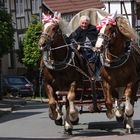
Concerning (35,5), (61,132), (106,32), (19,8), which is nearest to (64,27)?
(106,32)

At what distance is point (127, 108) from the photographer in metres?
13.2

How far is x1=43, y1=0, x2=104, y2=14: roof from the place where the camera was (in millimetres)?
61881

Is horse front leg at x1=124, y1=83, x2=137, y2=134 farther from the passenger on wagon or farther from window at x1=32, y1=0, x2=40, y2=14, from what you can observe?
window at x1=32, y1=0, x2=40, y2=14

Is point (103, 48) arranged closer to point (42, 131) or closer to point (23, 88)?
point (42, 131)

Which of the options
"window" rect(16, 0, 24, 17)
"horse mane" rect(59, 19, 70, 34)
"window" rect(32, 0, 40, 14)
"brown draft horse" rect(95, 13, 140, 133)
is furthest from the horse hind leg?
"window" rect(32, 0, 40, 14)

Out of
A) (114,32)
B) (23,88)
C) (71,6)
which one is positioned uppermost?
(71,6)

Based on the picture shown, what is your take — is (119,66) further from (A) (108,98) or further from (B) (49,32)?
(B) (49,32)

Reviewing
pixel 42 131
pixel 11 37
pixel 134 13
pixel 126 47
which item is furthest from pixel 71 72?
pixel 134 13

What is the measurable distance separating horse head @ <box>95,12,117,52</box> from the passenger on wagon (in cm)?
120

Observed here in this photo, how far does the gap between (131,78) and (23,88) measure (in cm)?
3085

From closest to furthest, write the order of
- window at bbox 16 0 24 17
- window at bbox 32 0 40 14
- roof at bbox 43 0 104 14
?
1. window at bbox 16 0 24 17
2. window at bbox 32 0 40 14
3. roof at bbox 43 0 104 14

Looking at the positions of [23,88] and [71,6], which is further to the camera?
[71,6]

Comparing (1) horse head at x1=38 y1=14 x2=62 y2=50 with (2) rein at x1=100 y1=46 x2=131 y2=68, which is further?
(2) rein at x1=100 y1=46 x2=131 y2=68

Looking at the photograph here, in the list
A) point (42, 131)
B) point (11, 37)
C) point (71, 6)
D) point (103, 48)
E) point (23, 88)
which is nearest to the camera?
point (103, 48)
